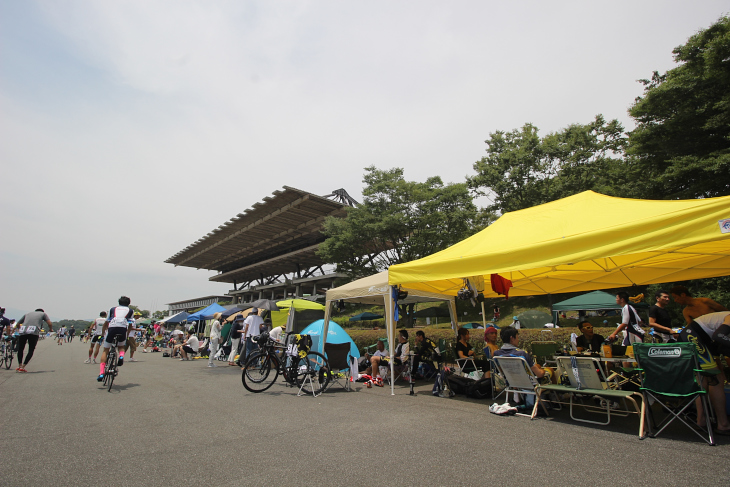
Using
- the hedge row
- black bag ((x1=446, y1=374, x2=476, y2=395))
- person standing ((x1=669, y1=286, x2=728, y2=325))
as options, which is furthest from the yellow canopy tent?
the hedge row

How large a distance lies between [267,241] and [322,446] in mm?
46799

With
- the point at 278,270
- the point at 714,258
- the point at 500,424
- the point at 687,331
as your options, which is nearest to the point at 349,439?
the point at 500,424

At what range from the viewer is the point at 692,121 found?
637 inches

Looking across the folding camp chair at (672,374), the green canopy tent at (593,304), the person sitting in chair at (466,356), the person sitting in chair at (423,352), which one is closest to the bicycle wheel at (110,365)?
the person sitting in chair at (423,352)

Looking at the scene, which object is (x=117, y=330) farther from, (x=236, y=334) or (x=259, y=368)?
(x=236, y=334)

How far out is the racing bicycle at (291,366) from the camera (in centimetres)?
706

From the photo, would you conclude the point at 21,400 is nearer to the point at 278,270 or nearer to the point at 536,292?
the point at 536,292

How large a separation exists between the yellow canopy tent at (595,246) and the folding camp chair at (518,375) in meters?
1.39

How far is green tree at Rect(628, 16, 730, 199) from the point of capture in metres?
14.7

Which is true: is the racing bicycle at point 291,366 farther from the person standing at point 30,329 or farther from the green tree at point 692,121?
the green tree at point 692,121

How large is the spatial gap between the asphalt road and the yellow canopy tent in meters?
2.17

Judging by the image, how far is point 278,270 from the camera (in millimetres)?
56500

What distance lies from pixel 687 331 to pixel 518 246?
7.40 feet

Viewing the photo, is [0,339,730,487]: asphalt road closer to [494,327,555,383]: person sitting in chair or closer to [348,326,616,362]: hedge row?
[494,327,555,383]: person sitting in chair
